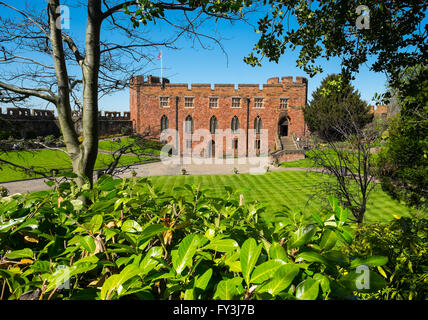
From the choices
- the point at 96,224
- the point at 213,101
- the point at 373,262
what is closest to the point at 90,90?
the point at 96,224

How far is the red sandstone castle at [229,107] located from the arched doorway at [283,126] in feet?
0.41

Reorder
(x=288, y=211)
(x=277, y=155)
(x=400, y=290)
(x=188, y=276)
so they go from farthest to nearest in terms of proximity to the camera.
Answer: (x=277, y=155) < (x=288, y=211) < (x=400, y=290) < (x=188, y=276)

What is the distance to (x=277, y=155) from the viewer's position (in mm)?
26969

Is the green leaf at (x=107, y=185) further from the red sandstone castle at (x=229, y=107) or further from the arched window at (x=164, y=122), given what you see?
the arched window at (x=164, y=122)

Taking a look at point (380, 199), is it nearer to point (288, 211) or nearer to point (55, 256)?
point (288, 211)

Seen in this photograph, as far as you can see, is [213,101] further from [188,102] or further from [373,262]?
[373,262]

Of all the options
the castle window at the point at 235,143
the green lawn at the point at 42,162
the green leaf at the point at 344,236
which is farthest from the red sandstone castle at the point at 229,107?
the green leaf at the point at 344,236

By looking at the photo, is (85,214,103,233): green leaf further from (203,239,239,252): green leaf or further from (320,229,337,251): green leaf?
(320,229,337,251): green leaf

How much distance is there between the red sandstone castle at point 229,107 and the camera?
1280 inches

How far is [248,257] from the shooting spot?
2.70ft

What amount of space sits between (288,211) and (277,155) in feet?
85.5

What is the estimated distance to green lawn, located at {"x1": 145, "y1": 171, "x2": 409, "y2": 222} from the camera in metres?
11.2

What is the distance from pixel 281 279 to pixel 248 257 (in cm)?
11
